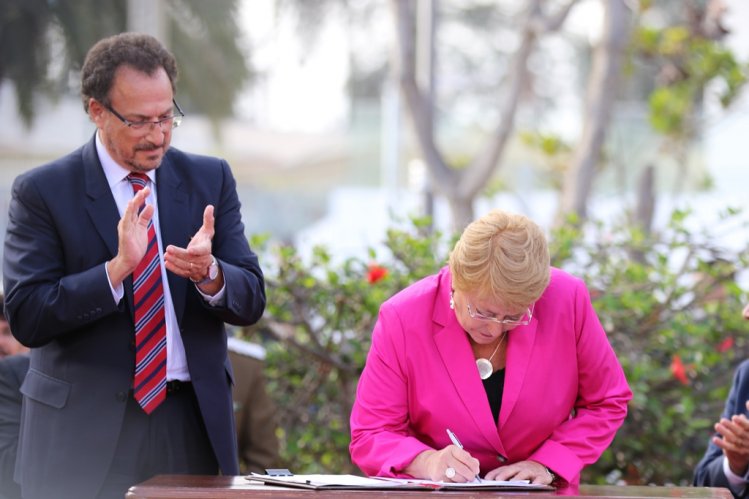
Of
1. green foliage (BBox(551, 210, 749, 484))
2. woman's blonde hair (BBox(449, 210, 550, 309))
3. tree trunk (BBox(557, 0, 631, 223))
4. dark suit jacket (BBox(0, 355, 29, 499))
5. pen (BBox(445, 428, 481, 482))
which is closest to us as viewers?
woman's blonde hair (BBox(449, 210, 550, 309))

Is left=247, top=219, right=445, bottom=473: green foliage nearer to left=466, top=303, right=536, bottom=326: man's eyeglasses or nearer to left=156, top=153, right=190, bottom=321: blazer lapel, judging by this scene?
left=156, top=153, right=190, bottom=321: blazer lapel

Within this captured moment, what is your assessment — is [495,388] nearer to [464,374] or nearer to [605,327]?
[464,374]

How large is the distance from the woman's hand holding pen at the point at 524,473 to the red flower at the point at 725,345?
2333 mm

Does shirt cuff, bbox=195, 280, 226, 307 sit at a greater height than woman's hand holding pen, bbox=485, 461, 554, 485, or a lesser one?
greater

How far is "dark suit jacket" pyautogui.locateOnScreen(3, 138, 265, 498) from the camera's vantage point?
344 centimetres

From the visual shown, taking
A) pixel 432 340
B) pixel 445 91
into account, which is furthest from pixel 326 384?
pixel 445 91

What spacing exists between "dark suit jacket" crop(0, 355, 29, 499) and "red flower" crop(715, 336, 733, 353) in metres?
3.11

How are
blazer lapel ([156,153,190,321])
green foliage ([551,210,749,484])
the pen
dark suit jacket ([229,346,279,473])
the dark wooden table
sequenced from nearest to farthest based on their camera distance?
the dark wooden table
the pen
blazer lapel ([156,153,190,321])
dark suit jacket ([229,346,279,473])
green foliage ([551,210,749,484])

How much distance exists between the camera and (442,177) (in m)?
7.96

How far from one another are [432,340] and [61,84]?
430cm

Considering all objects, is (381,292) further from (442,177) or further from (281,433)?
(442,177)

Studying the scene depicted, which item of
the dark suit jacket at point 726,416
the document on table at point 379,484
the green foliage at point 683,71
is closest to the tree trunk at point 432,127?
the green foliage at point 683,71

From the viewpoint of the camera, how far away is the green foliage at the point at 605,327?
5.34 metres

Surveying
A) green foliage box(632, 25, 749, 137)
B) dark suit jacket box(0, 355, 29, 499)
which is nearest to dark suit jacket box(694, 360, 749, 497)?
dark suit jacket box(0, 355, 29, 499)
